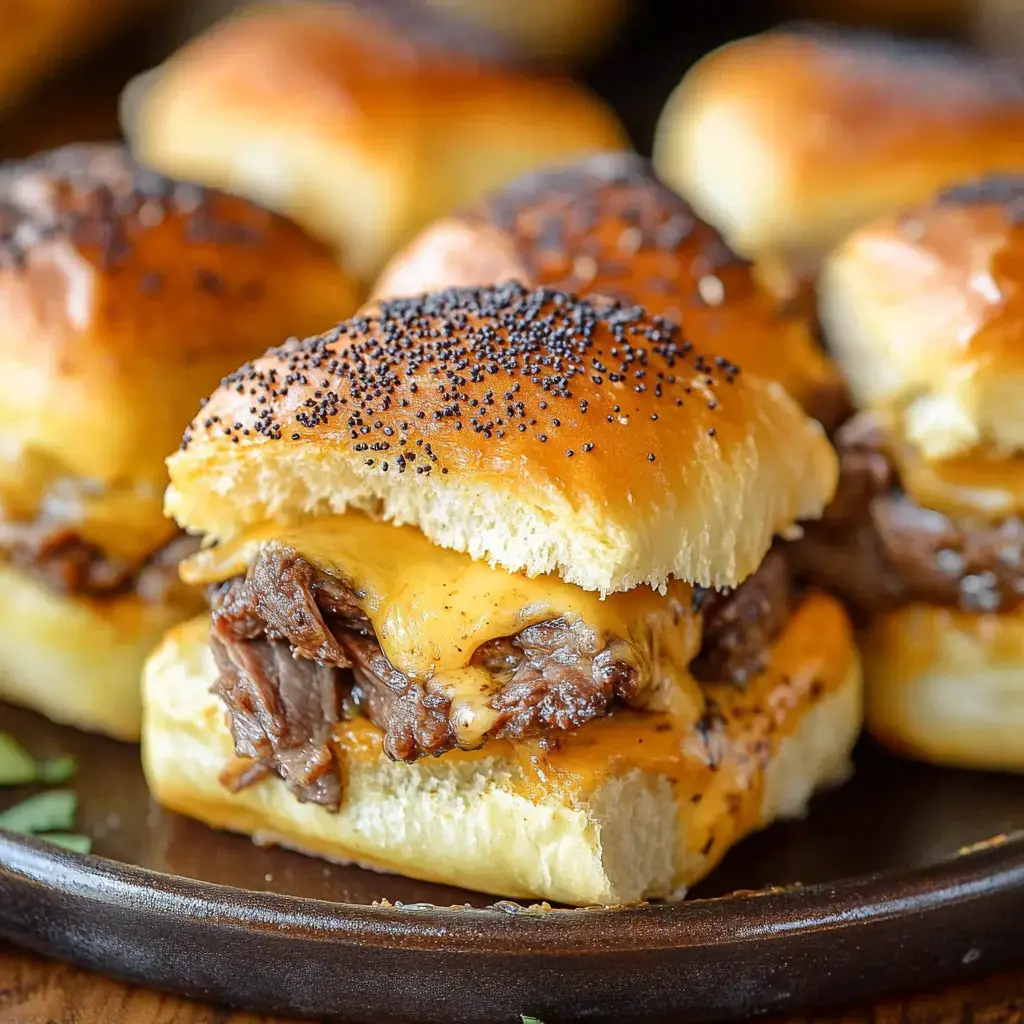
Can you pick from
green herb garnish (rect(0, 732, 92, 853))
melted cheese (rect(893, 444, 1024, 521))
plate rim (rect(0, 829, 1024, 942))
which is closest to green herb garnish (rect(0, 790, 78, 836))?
green herb garnish (rect(0, 732, 92, 853))

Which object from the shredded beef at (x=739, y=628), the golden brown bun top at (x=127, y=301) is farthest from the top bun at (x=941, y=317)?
the golden brown bun top at (x=127, y=301)

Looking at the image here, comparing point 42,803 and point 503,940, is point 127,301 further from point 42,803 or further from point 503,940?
point 503,940

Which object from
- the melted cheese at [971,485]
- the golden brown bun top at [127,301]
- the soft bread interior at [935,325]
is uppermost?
the golden brown bun top at [127,301]

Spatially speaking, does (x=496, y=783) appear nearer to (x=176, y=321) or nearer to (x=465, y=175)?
(x=176, y=321)

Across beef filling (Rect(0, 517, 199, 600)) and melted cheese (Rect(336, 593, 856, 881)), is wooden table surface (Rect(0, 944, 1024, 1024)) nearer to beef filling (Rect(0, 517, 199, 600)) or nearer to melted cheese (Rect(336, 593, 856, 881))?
melted cheese (Rect(336, 593, 856, 881))

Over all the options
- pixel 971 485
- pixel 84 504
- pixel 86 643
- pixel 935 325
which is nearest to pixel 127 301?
pixel 84 504

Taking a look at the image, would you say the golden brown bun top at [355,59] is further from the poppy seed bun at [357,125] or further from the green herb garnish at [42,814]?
the green herb garnish at [42,814]
